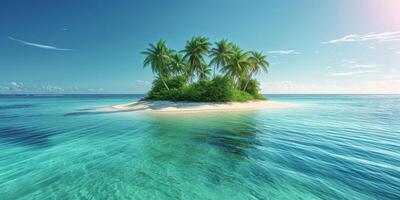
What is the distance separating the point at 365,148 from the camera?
802 cm

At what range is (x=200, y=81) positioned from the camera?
108ft

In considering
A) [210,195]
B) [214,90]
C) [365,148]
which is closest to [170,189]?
[210,195]

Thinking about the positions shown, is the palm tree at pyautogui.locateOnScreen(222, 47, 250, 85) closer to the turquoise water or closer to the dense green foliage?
the dense green foliage

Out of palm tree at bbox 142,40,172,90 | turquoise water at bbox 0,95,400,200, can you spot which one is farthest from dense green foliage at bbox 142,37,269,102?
turquoise water at bbox 0,95,400,200

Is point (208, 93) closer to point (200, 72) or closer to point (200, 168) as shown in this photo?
point (200, 72)

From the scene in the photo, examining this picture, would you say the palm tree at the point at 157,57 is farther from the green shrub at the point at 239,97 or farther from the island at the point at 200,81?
the green shrub at the point at 239,97

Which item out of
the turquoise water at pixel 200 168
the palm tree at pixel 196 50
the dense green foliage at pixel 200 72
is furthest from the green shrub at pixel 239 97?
the turquoise water at pixel 200 168

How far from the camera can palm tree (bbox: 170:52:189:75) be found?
38.0 metres

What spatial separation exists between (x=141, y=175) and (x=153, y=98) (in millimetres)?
30286

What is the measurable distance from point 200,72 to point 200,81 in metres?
8.59

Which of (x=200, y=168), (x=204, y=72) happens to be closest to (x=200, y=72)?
(x=204, y=72)

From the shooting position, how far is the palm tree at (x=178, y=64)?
3797 cm

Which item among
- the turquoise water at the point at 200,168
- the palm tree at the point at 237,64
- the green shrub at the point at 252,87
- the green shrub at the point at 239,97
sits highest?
the palm tree at the point at 237,64

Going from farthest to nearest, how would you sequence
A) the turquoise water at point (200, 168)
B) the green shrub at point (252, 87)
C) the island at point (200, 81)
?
the green shrub at point (252, 87)
the island at point (200, 81)
the turquoise water at point (200, 168)
